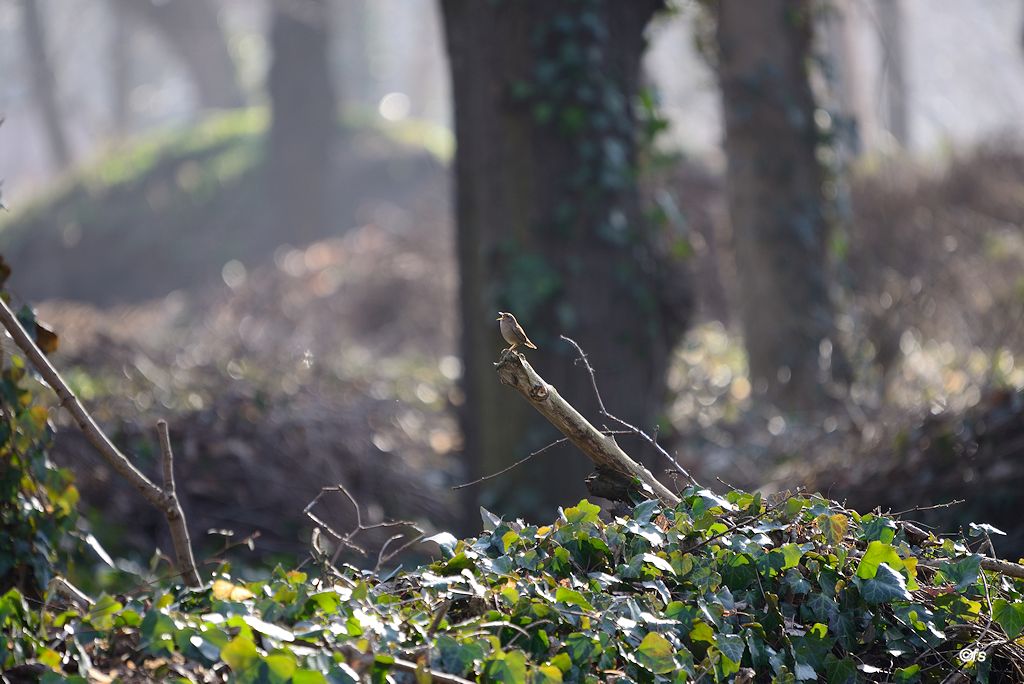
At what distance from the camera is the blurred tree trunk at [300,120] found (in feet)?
68.9

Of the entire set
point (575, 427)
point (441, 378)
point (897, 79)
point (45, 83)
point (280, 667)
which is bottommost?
point (441, 378)

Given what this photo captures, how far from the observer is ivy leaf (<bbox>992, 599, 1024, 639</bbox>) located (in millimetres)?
2291

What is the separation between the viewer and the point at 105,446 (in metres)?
2.62

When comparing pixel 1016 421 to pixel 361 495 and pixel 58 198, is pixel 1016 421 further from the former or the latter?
pixel 58 198

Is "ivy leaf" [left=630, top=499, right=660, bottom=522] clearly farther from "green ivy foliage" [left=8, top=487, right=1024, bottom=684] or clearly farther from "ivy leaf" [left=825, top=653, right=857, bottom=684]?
"ivy leaf" [left=825, top=653, right=857, bottom=684]

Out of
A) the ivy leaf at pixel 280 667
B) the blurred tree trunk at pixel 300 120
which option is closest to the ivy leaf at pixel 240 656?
the ivy leaf at pixel 280 667

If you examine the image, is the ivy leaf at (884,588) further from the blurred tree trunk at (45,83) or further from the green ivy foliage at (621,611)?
the blurred tree trunk at (45,83)

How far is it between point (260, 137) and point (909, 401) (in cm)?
1792

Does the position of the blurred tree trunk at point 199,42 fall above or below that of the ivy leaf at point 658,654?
above

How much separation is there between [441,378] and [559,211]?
17.5 ft

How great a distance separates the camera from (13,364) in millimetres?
2992

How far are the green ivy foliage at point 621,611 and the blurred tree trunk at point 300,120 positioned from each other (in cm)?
1892

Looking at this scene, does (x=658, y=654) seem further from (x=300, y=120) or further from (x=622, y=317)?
(x=300, y=120)

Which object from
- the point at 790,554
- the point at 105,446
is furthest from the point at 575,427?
the point at 105,446
